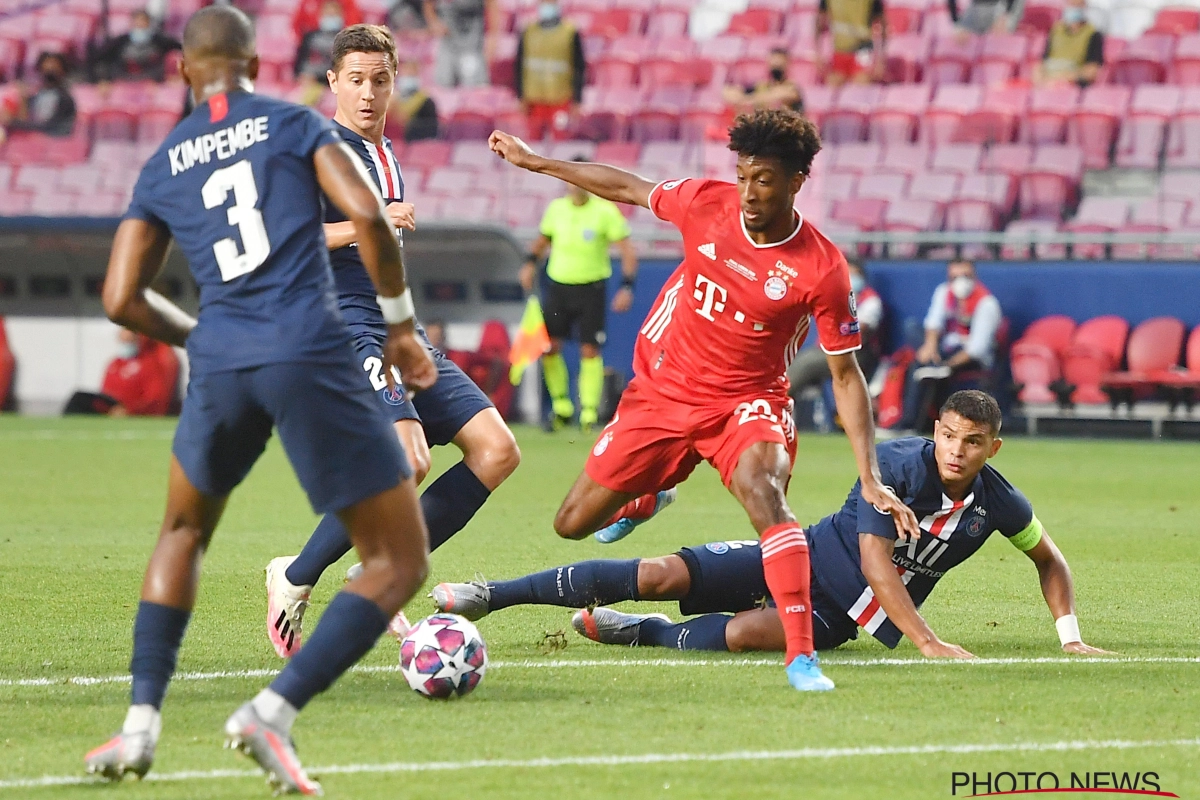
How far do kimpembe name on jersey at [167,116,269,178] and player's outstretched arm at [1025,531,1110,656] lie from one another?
10.7ft

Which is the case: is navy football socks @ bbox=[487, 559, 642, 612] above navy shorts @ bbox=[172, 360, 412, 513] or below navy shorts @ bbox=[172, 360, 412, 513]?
below

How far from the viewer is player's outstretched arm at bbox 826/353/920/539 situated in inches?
223

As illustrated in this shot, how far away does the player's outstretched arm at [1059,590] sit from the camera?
6.15 meters

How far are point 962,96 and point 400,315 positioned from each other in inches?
622

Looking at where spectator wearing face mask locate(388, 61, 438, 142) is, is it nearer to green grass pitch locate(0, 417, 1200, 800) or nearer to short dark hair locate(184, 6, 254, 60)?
green grass pitch locate(0, 417, 1200, 800)

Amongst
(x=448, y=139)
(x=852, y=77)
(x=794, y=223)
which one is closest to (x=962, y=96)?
(x=852, y=77)

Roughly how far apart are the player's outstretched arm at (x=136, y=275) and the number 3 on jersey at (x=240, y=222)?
283 mm

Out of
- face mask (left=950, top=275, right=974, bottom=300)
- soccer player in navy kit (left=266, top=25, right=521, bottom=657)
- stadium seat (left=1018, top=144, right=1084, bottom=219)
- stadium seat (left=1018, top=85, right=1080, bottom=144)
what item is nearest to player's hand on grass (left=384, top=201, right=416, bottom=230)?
soccer player in navy kit (left=266, top=25, right=521, bottom=657)

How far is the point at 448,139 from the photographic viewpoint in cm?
1906

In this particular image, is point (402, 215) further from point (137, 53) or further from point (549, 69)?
point (137, 53)

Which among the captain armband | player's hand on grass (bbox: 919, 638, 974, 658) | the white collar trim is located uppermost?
the white collar trim

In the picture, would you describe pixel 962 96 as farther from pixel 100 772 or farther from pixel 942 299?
pixel 100 772

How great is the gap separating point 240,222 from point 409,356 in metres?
0.53

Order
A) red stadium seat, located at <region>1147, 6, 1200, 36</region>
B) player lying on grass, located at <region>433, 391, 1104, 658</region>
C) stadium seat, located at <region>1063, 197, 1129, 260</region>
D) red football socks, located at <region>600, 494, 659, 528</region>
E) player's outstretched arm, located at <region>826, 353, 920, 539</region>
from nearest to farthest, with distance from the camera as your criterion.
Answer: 1. player's outstretched arm, located at <region>826, 353, 920, 539</region>
2. player lying on grass, located at <region>433, 391, 1104, 658</region>
3. red football socks, located at <region>600, 494, 659, 528</region>
4. stadium seat, located at <region>1063, 197, 1129, 260</region>
5. red stadium seat, located at <region>1147, 6, 1200, 36</region>
